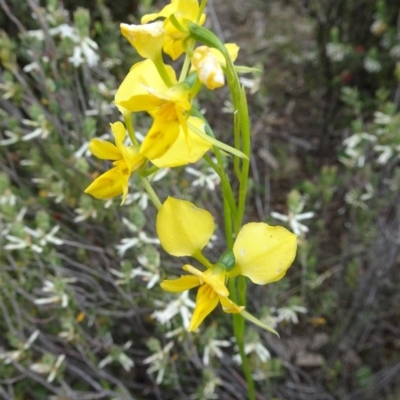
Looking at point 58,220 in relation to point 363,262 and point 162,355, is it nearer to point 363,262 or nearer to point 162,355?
point 162,355

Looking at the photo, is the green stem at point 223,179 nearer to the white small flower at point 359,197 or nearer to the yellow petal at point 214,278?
the yellow petal at point 214,278

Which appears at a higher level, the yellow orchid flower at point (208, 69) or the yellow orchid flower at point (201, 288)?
the yellow orchid flower at point (208, 69)

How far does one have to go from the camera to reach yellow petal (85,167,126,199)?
2.64 ft

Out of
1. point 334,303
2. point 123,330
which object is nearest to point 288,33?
point 334,303

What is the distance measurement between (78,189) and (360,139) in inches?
35.2

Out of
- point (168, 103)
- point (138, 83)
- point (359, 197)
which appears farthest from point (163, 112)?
point (359, 197)

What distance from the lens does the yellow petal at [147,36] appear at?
2.29ft

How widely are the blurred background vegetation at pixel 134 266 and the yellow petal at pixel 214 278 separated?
53 centimetres

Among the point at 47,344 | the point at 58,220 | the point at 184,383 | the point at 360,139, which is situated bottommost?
the point at 184,383

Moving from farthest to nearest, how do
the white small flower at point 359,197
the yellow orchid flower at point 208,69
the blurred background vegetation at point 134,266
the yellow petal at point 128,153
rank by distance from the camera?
the white small flower at point 359,197, the blurred background vegetation at point 134,266, the yellow petal at point 128,153, the yellow orchid flower at point 208,69

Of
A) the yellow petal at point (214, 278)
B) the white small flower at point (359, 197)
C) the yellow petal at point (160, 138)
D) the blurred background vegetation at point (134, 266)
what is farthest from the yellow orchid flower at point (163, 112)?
the white small flower at point (359, 197)

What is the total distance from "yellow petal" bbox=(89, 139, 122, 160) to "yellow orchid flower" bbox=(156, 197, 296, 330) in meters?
0.10

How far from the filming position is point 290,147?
2.67m

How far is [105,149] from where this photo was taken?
0.80m
